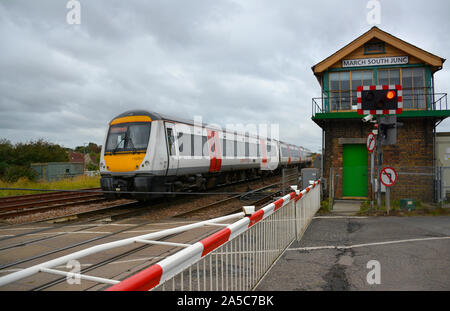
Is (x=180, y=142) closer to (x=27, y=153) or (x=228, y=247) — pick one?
(x=228, y=247)

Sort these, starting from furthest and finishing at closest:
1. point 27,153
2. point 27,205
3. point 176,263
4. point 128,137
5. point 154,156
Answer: point 27,153 → point 27,205 → point 128,137 → point 154,156 → point 176,263

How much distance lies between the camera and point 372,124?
13.1m

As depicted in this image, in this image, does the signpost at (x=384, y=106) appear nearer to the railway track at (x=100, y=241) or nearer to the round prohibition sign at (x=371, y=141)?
the round prohibition sign at (x=371, y=141)

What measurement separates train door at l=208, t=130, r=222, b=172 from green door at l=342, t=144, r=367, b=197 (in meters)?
5.16

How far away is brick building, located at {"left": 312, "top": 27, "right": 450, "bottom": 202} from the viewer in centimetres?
1271

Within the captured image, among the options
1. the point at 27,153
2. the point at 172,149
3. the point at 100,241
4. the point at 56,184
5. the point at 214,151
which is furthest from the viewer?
the point at 27,153

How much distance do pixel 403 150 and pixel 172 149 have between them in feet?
28.8

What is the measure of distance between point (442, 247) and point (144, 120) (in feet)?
28.5

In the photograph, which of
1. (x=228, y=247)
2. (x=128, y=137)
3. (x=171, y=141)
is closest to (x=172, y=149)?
(x=171, y=141)

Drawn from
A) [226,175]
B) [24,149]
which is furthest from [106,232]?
[24,149]

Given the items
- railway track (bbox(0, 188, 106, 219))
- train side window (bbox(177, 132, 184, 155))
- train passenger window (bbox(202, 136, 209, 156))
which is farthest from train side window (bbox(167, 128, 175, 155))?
railway track (bbox(0, 188, 106, 219))

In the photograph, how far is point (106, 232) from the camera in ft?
24.4

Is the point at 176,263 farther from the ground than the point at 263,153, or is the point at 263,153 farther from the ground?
the point at 263,153
